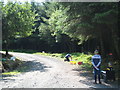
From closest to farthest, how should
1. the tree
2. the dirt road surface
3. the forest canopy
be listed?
1. the dirt road surface
2. the forest canopy
3. the tree

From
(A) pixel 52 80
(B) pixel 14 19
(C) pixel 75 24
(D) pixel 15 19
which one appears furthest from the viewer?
(D) pixel 15 19

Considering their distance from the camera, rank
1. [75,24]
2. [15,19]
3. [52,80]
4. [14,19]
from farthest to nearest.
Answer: [15,19], [14,19], [75,24], [52,80]

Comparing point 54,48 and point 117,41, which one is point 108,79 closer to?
point 117,41

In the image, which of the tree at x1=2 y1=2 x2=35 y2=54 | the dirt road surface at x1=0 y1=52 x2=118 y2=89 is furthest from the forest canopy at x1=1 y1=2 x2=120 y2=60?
the dirt road surface at x1=0 y1=52 x2=118 y2=89

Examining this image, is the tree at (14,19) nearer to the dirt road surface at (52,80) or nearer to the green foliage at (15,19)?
the green foliage at (15,19)

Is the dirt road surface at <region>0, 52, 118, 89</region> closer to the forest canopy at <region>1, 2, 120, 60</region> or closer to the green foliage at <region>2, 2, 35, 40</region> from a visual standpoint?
the forest canopy at <region>1, 2, 120, 60</region>

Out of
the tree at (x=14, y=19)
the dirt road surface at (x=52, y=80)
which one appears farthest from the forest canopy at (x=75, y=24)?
the dirt road surface at (x=52, y=80)

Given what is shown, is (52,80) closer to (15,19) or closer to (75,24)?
(75,24)

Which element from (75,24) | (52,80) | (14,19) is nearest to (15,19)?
(14,19)

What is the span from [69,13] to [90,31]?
2.32 m

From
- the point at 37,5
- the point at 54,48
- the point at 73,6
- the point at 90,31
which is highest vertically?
the point at 37,5

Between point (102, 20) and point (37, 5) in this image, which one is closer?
point (102, 20)

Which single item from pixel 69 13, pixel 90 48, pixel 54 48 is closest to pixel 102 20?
pixel 69 13

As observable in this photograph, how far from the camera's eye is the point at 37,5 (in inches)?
1725
